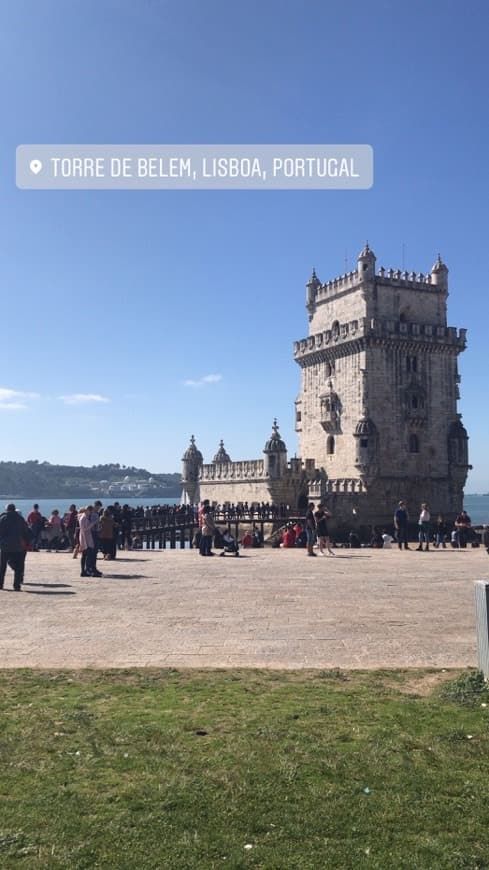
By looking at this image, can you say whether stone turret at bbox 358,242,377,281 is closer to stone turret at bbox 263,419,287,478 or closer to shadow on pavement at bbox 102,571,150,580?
stone turret at bbox 263,419,287,478

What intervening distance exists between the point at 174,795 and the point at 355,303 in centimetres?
4440

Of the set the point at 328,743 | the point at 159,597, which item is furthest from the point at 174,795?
the point at 159,597

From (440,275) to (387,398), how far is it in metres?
10.1

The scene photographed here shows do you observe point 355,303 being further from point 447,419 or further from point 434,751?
point 434,751

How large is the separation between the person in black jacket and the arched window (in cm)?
3530

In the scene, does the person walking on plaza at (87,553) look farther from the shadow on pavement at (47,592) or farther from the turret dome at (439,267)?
the turret dome at (439,267)

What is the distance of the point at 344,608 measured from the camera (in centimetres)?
1212

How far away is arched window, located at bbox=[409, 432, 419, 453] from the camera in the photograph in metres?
46.3

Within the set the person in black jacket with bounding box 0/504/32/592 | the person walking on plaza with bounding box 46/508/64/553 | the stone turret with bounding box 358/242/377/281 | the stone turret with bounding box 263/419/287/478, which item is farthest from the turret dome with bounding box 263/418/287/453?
the person in black jacket with bounding box 0/504/32/592

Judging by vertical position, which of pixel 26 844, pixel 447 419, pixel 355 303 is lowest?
pixel 26 844

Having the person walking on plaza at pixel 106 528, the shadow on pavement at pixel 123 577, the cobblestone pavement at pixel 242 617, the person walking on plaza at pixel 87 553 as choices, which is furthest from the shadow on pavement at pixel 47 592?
the person walking on plaza at pixel 106 528

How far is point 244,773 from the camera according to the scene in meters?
5.38

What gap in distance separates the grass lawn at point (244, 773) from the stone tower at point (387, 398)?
37.3 m

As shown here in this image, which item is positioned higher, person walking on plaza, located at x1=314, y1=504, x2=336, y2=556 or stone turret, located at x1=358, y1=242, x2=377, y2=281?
stone turret, located at x1=358, y1=242, x2=377, y2=281
